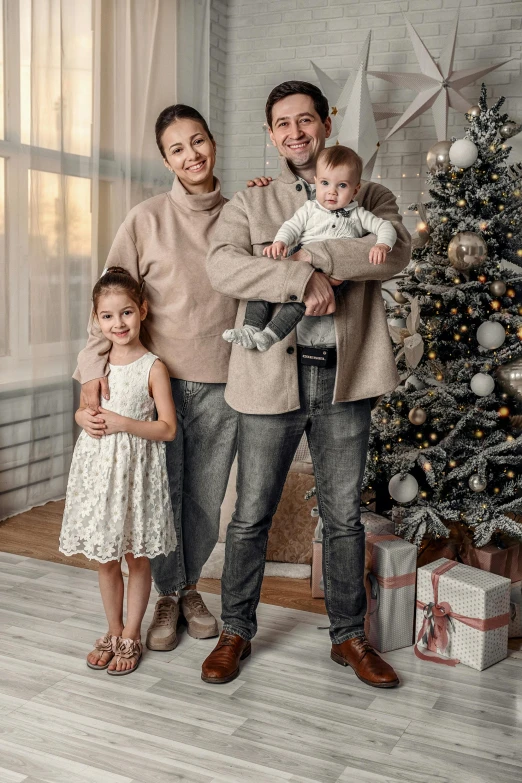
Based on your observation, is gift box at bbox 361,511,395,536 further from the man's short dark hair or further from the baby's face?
the man's short dark hair

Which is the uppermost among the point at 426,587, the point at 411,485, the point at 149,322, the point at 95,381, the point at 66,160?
the point at 66,160

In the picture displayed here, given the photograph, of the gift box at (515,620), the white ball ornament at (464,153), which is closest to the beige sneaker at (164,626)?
the gift box at (515,620)

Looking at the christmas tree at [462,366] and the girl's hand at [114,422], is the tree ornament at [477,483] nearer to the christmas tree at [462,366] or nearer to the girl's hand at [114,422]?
the christmas tree at [462,366]

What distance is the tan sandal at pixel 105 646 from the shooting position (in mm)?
2260

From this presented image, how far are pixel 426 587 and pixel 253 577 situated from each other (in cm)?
57

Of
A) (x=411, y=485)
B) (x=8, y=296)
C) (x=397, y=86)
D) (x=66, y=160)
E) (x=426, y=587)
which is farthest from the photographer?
(x=397, y=86)

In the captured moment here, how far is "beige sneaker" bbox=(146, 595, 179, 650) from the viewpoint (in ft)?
7.78

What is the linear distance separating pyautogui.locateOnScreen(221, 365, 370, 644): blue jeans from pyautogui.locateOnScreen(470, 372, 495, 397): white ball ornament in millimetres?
725

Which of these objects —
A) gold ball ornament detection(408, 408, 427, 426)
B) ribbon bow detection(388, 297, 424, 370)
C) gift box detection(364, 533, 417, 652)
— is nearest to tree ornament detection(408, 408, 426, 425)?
gold ball ornament detection(408, 408, 427, 426)

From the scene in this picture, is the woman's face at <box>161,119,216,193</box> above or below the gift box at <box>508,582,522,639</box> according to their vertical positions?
above

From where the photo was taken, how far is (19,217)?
3609mm

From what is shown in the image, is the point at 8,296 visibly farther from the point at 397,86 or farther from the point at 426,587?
the point at 397,86

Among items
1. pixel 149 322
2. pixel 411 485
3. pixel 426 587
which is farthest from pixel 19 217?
pixel 426 587

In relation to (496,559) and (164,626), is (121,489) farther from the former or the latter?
(496,559)
